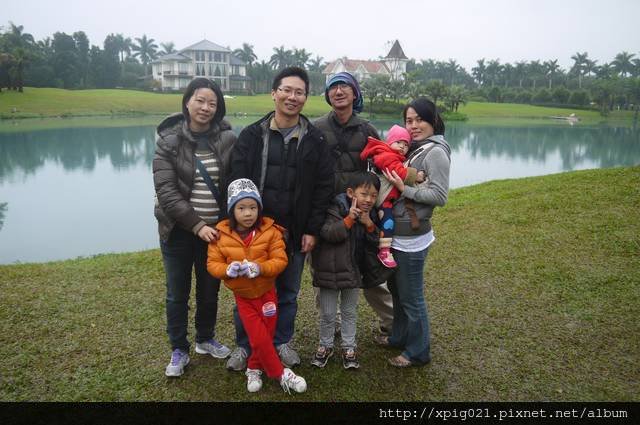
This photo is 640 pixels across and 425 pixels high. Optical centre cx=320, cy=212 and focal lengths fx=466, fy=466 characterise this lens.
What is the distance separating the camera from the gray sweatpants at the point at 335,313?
3143mm

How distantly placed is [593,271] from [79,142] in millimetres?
23038

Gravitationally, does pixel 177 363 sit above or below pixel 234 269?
below

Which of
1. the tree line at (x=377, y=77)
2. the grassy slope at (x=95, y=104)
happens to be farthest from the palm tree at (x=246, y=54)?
the grassy slope at (x=95, y=104)

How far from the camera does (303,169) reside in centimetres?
286

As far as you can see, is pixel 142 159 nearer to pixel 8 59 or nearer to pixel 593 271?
pixel 593 271

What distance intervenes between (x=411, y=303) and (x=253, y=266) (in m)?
1.13

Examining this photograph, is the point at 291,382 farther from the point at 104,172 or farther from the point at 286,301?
the point at 104,172

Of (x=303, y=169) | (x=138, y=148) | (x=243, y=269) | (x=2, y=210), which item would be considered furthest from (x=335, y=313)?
(x=138, y=148)

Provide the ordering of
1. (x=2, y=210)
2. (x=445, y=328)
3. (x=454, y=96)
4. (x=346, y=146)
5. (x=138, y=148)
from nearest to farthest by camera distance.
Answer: (x=346, y=146) → (x=445, y=328) → (x=2, y=210) → (x=138, y=148) → (x=454, y=96)

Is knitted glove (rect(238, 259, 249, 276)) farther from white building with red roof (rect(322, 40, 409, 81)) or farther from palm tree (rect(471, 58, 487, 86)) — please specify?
palm tree (rect(471, 58, 487, 86))

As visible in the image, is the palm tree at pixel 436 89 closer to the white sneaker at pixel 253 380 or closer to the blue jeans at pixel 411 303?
the blue jeans at pixel 411 303

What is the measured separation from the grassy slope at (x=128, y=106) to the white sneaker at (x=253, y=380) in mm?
35632

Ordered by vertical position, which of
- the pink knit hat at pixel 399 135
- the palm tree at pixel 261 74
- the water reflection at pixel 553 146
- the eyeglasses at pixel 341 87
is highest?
the palm tree at pixel 261 74

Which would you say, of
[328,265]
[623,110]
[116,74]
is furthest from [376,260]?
[623,110]
